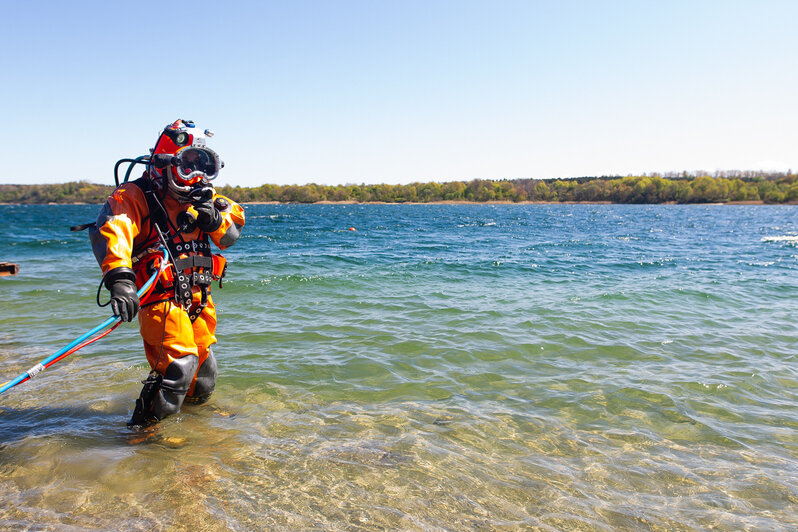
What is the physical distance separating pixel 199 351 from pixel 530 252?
20217 millimetres

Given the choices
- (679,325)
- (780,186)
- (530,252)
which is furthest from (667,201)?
(679,325)

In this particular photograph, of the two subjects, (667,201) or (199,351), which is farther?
(667,201)

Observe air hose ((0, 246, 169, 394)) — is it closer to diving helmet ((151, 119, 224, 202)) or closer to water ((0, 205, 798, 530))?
diving helmet ((151, 119, 224, 202))

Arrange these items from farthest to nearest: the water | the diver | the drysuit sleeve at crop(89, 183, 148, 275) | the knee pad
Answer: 1. the knee pad
2. the diver
3. the drysuit sleeve at crop(89, 183, 148, 275)
4. the water

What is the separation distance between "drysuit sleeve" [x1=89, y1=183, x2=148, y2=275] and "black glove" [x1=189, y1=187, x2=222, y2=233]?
415 mm

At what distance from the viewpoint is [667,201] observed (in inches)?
6575

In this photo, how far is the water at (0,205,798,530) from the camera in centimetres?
324

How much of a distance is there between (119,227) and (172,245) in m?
0.52

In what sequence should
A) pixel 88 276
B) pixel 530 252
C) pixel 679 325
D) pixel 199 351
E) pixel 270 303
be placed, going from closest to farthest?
pixel 199 351, pixel 679 325, pixel 270 303, pixel 88 276, pixel 530 252

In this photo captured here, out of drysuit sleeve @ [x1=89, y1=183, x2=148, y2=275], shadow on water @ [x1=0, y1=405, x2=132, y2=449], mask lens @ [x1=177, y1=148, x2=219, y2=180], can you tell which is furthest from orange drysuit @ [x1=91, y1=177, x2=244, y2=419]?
shadow on water @ [x1=0, y1=405, x2=132, y2=449]

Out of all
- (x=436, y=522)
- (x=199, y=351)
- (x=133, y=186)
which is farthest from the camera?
(x=199, y=351)

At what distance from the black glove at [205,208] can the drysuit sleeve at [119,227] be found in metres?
0.42

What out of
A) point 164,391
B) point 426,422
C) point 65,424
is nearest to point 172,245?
point 164,391

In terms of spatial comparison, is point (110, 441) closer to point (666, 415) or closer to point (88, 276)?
point (666, 415)
